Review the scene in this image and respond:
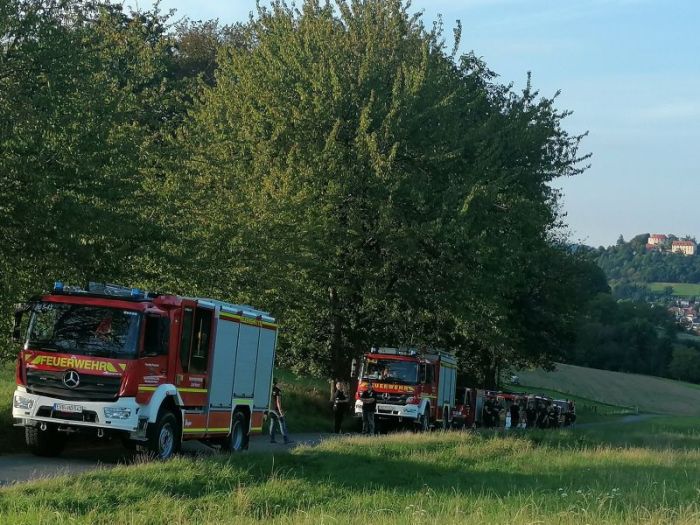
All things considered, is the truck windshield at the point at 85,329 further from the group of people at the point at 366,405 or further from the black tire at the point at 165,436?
the group of people at the point at 366,405

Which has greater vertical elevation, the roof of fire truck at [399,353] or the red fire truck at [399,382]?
the roof of fire truck at [399,353]

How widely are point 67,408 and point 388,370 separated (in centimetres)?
1820

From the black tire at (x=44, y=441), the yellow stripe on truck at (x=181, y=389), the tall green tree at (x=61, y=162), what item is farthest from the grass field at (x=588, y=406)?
A: the black tire at (x=44, y=441)

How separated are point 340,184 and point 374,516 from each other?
22635 millimetres

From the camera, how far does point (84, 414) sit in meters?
16.8

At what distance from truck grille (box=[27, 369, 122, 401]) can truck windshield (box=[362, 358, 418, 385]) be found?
17715 millimetres

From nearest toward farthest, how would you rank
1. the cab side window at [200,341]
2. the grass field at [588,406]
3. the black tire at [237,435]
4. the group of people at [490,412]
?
the cab side window at [200,341]
the black tire at [237,435]
the group of people at [490,412]
the grass field at [588,406]

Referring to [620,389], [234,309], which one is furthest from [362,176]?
[620,389]

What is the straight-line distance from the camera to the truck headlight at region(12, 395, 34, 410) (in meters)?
17.0

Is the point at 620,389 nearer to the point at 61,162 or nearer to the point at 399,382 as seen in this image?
the point at 399,382

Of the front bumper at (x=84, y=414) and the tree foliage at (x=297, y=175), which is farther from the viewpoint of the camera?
the tree foliage at (x=297, y=175)

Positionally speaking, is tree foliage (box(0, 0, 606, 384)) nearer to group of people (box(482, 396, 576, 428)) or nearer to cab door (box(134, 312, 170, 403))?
cab door (box(134, 312, 170, 403))

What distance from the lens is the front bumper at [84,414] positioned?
658 inches

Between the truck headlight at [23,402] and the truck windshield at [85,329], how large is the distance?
90 centimetres
